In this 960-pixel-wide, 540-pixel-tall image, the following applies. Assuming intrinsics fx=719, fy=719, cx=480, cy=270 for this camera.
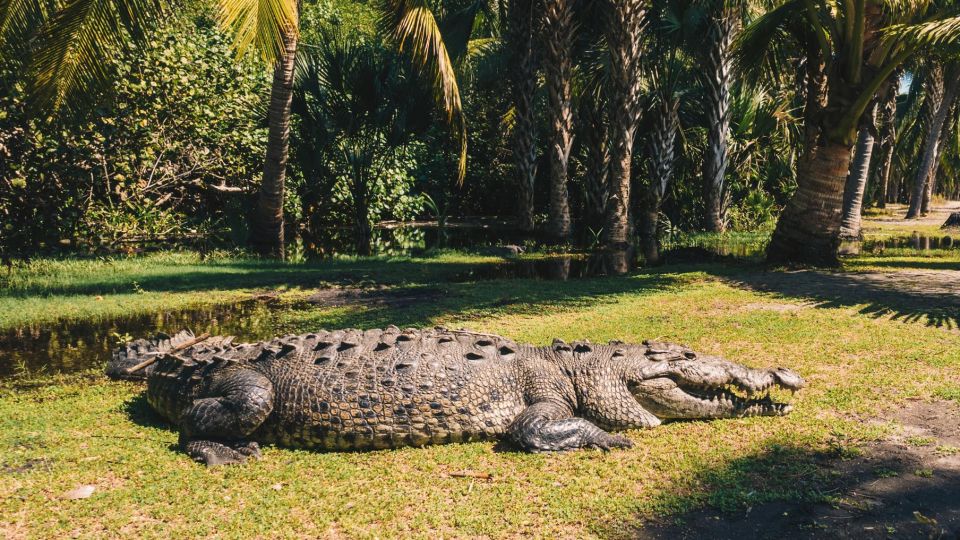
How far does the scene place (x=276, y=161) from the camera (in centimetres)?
1238

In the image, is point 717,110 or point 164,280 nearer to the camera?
point 164,280

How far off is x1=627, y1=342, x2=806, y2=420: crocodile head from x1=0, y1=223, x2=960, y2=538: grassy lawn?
11 cm

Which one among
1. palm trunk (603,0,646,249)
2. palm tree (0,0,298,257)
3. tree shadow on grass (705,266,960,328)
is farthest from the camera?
palm trunk (603,0,646,249)

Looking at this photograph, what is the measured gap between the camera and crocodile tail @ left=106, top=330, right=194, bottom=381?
596 cm

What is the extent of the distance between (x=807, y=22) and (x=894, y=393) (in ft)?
26.3

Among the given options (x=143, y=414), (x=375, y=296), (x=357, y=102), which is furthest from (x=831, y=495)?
(x=357, y=102)

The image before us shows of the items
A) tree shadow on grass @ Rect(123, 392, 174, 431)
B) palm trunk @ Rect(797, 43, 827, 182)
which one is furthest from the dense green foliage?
tree shadow on grass @ Rect(123, 392, 174, 431)

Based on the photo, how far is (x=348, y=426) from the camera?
179 inches

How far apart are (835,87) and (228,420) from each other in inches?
388

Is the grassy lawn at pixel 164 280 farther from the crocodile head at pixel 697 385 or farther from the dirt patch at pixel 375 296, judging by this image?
the crocodile head at pixel 697 385

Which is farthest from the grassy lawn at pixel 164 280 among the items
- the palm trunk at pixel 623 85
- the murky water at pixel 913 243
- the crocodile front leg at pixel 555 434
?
the murky water at pixel 913 243

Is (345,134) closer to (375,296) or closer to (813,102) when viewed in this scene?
(375,296)

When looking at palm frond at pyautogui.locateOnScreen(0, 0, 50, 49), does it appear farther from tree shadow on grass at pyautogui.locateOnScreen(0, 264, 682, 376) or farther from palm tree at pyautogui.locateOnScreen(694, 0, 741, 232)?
palm tree at pyautogui.locateOnScreen(694, 0, 741, 232)

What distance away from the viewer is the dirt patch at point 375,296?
9.17m
